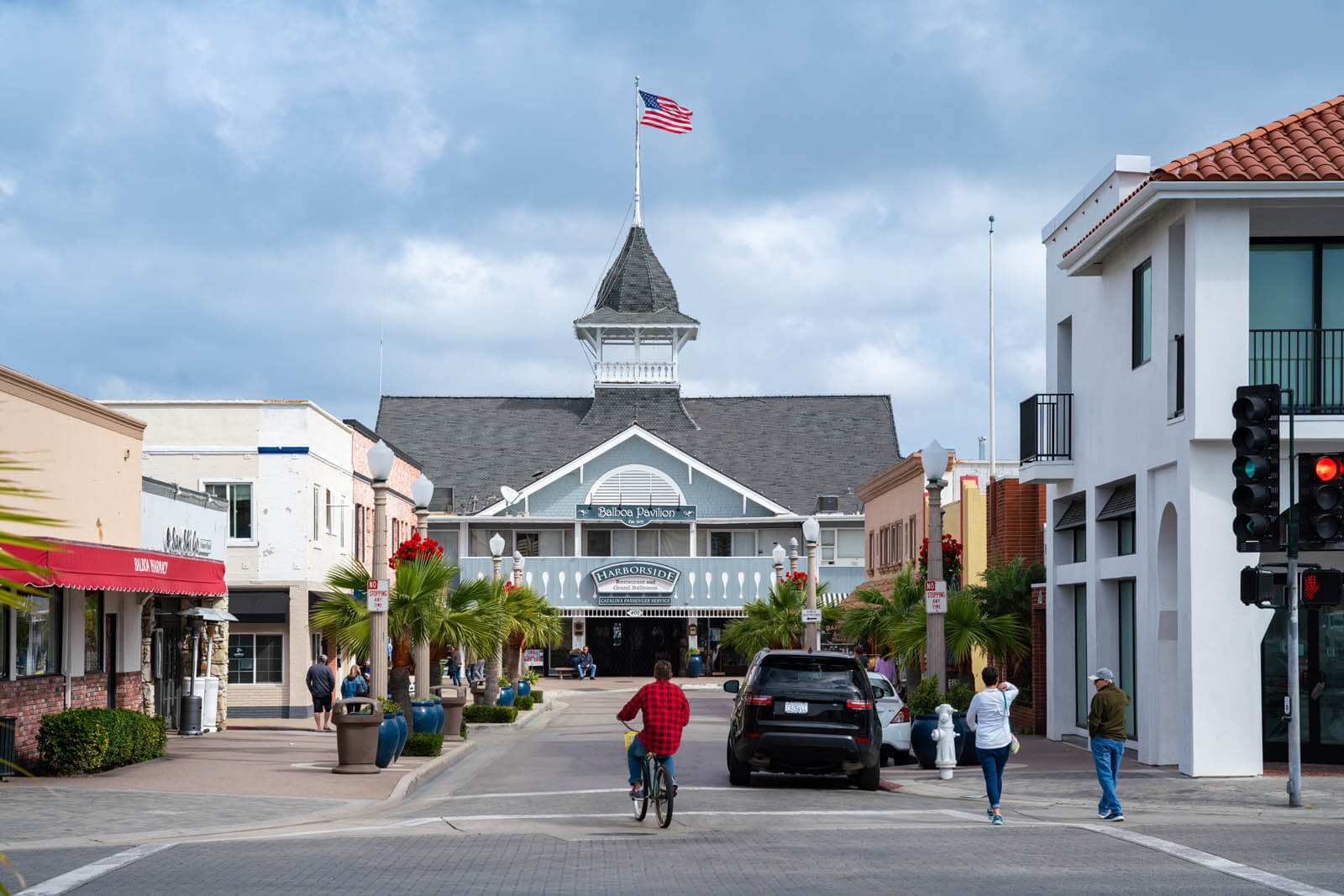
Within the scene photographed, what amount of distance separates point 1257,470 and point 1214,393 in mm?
3932

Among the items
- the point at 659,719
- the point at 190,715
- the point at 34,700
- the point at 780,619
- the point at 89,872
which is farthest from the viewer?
the point at 780,619

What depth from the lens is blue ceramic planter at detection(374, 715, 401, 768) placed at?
21219 mm

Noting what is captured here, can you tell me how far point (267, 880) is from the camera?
37.4 ft

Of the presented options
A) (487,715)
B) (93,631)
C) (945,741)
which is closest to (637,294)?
(487,715)

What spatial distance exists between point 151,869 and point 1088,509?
16462mm

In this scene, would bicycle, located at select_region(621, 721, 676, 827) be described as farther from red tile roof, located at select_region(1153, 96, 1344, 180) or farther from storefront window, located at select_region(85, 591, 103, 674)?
storefront window, located at select_region(85, 591, 103, 674)

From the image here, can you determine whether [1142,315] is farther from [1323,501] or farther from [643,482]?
[643,482]

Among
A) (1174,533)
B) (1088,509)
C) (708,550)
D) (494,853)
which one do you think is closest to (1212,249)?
A: (1174,533)

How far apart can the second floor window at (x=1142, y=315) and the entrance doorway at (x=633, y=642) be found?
140 feet

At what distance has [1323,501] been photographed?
50.9 feet

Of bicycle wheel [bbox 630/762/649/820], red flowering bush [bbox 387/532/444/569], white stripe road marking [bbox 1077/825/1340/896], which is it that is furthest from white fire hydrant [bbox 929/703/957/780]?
red flowering bush [bbox 387/532/444/569]

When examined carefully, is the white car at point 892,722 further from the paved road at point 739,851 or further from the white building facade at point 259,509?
the white building facade at point 259,509

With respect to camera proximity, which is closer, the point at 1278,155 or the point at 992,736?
the point at 992,736

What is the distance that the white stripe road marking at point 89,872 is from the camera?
11039 mm
